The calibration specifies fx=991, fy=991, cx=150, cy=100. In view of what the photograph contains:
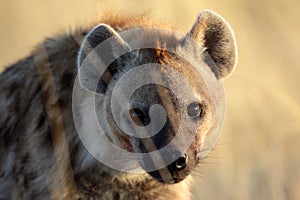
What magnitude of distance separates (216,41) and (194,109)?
1.30 ft

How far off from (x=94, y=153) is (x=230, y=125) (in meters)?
1.94

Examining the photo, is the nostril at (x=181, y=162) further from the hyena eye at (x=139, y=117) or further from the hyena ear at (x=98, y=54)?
the hyena ear at (x=98, y=54)

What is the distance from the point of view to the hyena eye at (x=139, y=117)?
3393 mm

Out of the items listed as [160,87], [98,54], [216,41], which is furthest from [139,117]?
[216,41]

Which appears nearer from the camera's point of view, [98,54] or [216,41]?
[98,54]

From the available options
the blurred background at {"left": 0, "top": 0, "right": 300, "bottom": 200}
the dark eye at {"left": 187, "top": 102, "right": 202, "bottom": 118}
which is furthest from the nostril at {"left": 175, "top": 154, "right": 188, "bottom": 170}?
the blurred background at {"left": 0, "top": 0, "right": 300, "bottom": 200}

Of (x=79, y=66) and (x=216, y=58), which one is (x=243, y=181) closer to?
(x=216, y=58)

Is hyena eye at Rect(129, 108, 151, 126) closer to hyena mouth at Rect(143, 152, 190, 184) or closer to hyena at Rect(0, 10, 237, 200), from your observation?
hyena at Rect(0, 10, 237, 200)

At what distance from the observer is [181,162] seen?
3.33 m

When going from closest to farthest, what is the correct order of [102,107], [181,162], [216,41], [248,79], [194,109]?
1. [181,162]
2. [194,109]
3. [102,107]
4. [216,41]
5. [248,79]

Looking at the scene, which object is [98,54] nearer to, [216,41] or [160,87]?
[160,87]

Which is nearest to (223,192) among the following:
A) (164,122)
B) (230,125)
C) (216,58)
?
(230,125)

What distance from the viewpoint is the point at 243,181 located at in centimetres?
486

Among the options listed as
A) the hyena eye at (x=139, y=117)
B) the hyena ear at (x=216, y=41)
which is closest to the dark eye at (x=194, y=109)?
the hyena eye at (x=139, y=117)
